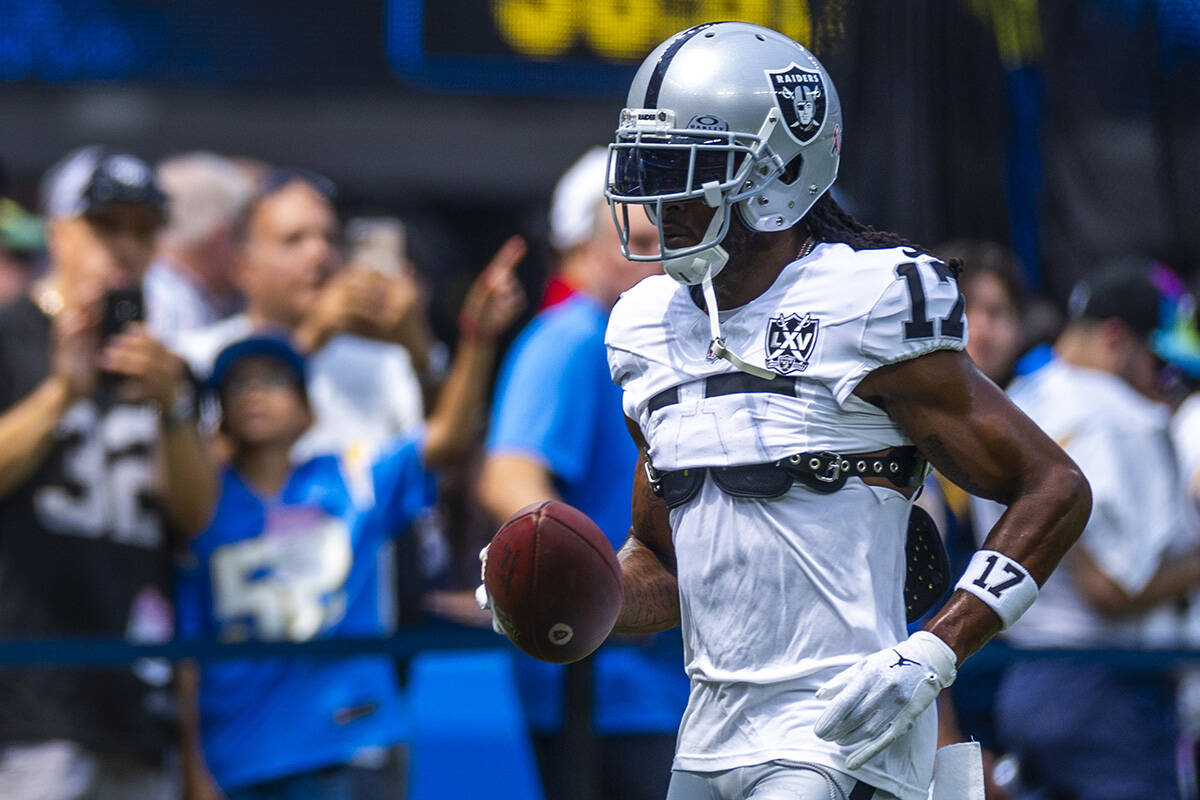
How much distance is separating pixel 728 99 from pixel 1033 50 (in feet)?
9.28

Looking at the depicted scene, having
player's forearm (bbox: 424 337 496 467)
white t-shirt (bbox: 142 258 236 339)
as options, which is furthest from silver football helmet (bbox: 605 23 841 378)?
white t-shirt (bbox: 142 258 236 339)

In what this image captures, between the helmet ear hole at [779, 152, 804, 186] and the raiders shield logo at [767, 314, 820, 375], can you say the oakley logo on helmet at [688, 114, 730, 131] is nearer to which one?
the helmet ear hole at [779, 152, 804, 186]

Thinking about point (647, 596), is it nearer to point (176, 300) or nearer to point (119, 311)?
point (119, 311)

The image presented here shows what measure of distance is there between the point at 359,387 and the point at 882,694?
328cm

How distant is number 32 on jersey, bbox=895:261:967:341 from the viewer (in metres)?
2.60

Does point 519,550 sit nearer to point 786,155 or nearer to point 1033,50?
point 786,155

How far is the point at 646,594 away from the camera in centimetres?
290

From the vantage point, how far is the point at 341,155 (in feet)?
28.7

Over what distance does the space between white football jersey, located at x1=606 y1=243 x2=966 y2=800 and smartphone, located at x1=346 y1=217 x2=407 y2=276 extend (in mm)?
2951

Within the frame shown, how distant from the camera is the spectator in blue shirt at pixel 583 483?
4078 mm

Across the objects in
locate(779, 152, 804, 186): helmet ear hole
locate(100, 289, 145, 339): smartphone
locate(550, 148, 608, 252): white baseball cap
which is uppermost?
locate(779, 152, 804, 186): helmet ear hole

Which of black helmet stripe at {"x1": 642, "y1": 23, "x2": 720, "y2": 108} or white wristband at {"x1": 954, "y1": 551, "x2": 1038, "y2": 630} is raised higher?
black helmet stripe at {"x1": 642, "y1": 23, "x2": 720, "y2": 108}

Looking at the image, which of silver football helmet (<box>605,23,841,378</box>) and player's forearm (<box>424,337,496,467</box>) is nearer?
silver football helmet (<box>605,23,841,378</box>)

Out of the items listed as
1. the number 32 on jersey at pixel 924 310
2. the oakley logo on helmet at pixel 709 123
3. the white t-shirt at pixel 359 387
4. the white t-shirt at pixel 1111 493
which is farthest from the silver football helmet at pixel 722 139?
the white t-shirt at pixel 359 387
